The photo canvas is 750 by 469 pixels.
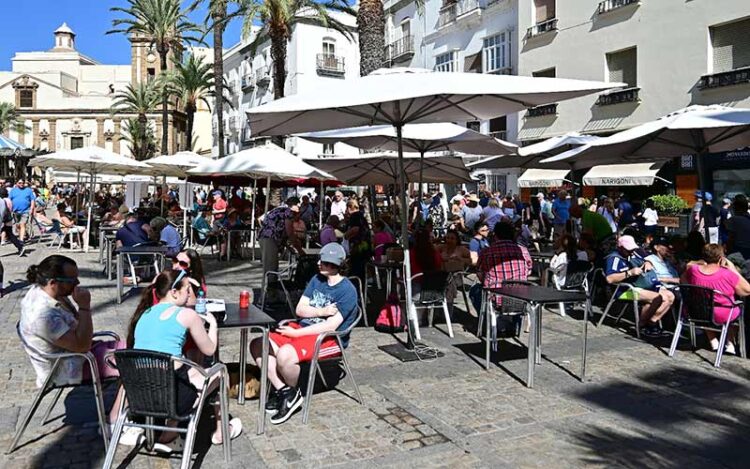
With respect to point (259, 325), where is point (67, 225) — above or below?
above

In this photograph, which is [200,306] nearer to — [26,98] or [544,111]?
[544,111]

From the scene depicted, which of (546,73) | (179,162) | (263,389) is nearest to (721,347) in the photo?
(263,389)

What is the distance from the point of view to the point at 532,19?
2459cm

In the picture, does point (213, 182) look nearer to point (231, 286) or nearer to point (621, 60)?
point (231, 286)

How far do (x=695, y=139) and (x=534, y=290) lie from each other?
4.39 metres

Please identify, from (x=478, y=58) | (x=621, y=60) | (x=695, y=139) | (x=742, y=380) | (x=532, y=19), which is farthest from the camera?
(x=478, y=58)

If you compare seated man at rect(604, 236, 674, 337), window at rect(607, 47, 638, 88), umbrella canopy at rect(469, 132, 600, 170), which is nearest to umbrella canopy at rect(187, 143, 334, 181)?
Result: umbrella canopy at rect(469, 132, 600, 170)

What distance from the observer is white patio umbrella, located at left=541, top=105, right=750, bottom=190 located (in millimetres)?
7629

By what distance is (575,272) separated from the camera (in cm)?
840

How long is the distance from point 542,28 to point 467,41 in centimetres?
515

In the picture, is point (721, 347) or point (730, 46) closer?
point (721, 347)

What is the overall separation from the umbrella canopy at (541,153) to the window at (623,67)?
9407mm

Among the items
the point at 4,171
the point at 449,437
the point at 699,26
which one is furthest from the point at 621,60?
the point at 4,171

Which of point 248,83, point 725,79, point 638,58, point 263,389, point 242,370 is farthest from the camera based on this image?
point 248,83
